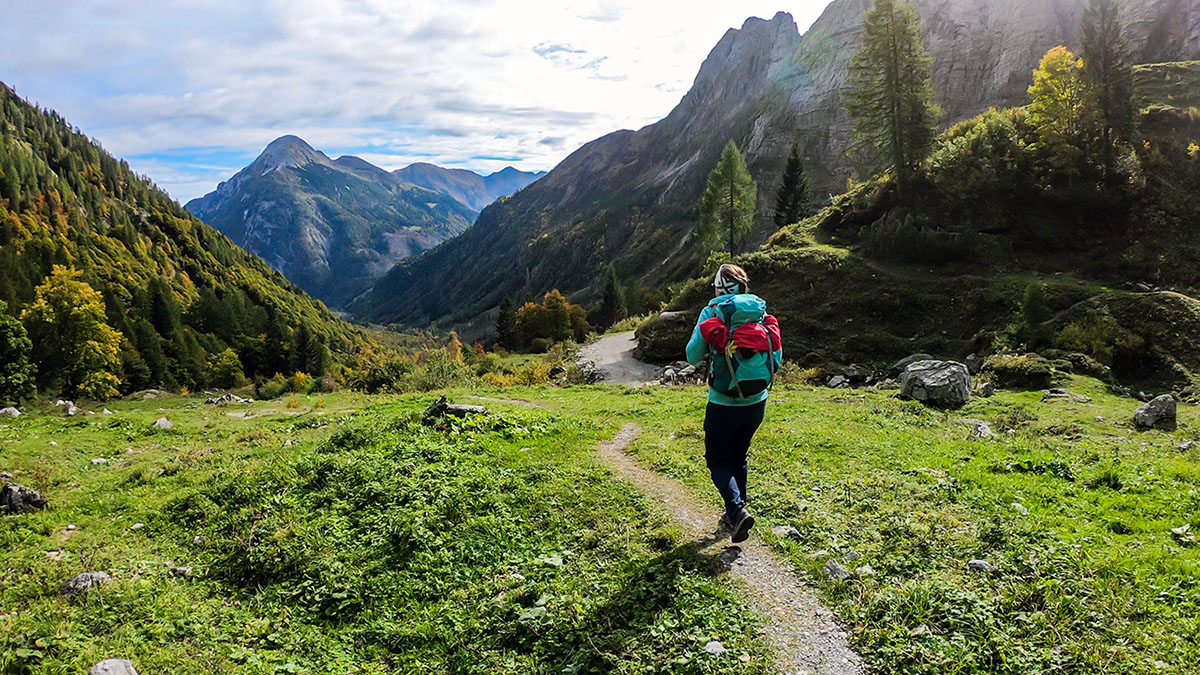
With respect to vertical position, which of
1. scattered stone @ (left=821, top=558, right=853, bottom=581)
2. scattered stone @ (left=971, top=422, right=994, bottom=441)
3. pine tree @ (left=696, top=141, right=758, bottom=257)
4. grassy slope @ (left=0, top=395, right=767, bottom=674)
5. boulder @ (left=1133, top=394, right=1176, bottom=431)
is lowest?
A: boulder @ (left=1133, top=394, right=1176, bottom=431)

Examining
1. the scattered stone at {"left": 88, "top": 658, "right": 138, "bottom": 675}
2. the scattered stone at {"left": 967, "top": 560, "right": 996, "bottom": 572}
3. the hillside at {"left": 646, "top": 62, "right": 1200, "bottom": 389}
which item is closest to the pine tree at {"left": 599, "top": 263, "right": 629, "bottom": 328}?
the hillside at {"left": 646, "top": 62, "right": 1200, "bottom": 389}

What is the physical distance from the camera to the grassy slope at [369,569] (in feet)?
17.6

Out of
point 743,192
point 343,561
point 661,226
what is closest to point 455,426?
point 343,561

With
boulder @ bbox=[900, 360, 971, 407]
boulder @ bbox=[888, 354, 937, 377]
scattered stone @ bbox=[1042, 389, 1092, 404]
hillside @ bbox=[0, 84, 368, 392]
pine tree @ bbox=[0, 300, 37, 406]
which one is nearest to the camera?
boulder @ bbox=[900, 360, 971, 407]

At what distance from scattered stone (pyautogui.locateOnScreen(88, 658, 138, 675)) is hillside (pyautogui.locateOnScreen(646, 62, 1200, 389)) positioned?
28719mm

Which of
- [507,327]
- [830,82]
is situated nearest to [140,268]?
[507,327]

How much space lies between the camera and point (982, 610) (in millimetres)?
5086

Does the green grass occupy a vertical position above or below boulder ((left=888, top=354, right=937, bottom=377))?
above

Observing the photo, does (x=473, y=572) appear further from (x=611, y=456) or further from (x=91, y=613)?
(x=611, y=456)

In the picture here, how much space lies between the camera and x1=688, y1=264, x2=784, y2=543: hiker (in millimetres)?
6570

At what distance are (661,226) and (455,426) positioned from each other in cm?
16692

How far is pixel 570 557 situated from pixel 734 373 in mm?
3144

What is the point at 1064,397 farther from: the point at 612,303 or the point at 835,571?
the point at 612,303

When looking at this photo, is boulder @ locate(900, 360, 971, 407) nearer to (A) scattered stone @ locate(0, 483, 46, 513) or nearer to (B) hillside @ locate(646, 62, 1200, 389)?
(B) hillside @ locate(646, 62, 1200, 389)
